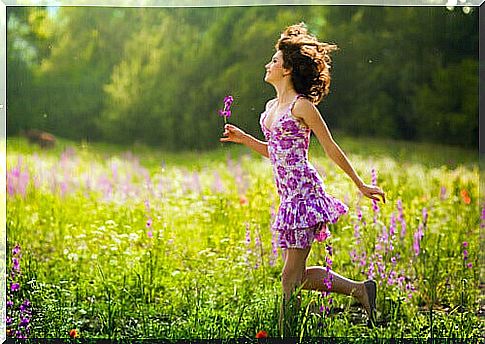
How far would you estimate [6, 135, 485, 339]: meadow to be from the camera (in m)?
4.54

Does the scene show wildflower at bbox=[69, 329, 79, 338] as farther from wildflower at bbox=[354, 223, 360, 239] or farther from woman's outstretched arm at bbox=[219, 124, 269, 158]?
wildflower at bbox=[354, 223, 360, 239]

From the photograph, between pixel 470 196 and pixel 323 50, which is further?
pixel 470 196

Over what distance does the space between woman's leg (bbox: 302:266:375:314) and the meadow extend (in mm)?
156

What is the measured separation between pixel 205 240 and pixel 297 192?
0.77 meters

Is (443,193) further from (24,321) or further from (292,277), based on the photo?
(24,321)

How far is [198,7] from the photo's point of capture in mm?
4633

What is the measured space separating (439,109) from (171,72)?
1444mm

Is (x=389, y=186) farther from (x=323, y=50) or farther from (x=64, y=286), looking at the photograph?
(x=64, y=286)

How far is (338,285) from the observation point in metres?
4.34

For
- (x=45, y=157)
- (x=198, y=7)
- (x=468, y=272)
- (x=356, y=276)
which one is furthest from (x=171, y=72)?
(x=468, y=272)

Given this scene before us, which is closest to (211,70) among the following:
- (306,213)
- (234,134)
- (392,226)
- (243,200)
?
(234,134)

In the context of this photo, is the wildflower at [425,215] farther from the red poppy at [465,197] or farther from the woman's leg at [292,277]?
the woman's leg at [292,277]

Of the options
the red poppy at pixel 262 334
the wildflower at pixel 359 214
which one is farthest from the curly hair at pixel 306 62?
the red poppy at pixel 262 334

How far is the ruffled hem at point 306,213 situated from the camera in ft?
13.6
